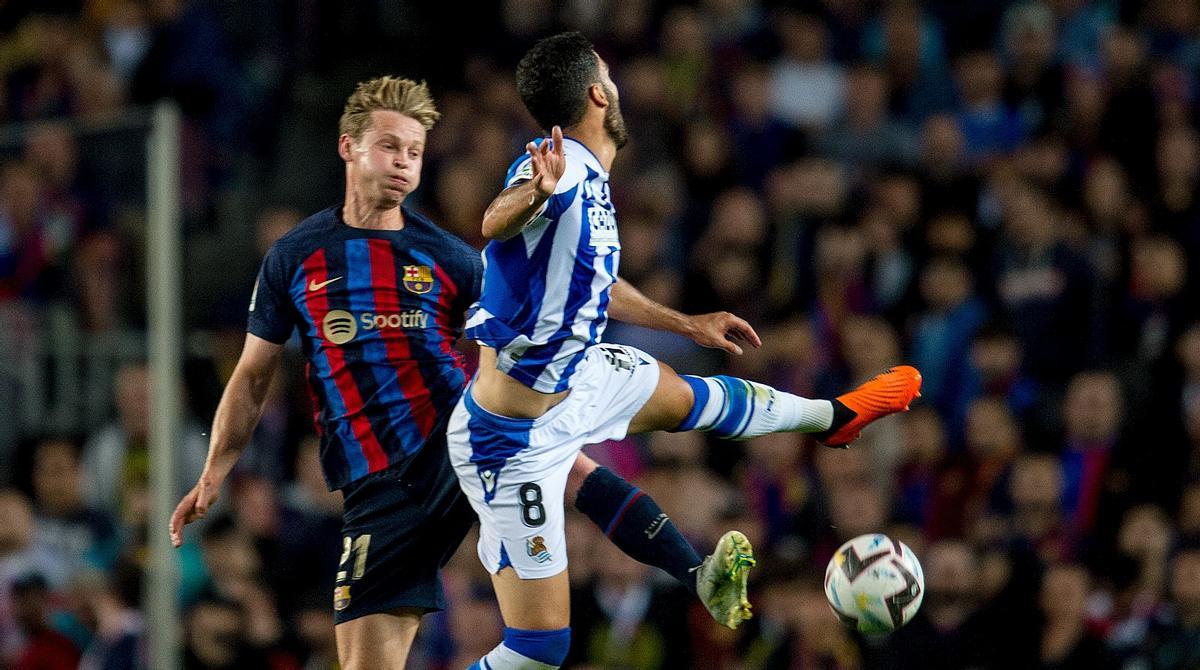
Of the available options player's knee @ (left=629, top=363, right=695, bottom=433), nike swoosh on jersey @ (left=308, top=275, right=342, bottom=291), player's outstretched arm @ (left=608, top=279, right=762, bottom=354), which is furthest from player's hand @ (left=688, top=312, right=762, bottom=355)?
nike swoosh on jersey @ (left=308, top=275, right=342, bottom=291)

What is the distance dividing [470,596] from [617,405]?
327 centimetres

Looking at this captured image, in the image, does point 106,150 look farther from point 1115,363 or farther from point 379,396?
point 1115,363

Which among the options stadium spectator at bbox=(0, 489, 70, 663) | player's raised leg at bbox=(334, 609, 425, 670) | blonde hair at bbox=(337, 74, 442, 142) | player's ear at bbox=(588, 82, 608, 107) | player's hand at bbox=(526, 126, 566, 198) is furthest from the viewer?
stadium spectator at bbox=(0, 489, 70, 663)

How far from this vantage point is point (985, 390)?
8266 mm

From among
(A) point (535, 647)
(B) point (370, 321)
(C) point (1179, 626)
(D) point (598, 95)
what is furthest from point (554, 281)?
(C) point (1179, 626)

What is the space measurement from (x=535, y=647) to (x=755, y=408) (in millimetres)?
996

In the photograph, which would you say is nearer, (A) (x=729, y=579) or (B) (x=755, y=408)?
(A) (x=729, y=579)

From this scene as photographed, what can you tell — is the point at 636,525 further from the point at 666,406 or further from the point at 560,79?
the point at 560,79

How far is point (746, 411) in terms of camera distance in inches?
196

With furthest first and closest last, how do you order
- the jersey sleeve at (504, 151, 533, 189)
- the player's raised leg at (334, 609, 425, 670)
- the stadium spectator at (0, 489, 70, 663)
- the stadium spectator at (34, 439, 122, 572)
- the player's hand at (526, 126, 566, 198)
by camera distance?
the stadium spectator at (34, 439, 122, 572)
the stadium spectator at (0, 489, 70, 663)
the player's raised leg at (334, 609, 425, 670)
the jersey sleeve at (504, 151, 533, 189)
the player's hand at (526, 126, 566, 198)

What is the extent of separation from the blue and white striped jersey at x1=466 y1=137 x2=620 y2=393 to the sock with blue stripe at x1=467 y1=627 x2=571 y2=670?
2.36 feet

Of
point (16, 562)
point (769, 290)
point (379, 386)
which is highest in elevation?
point (379, 386)

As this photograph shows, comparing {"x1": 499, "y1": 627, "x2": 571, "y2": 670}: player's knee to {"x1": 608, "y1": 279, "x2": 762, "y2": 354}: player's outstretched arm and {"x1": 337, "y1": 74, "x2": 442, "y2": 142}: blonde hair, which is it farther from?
{"x1": 337, "y1": 74, "x2": 442, "y2": 142}: blonde hair

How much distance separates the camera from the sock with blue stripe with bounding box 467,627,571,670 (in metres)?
4.73
